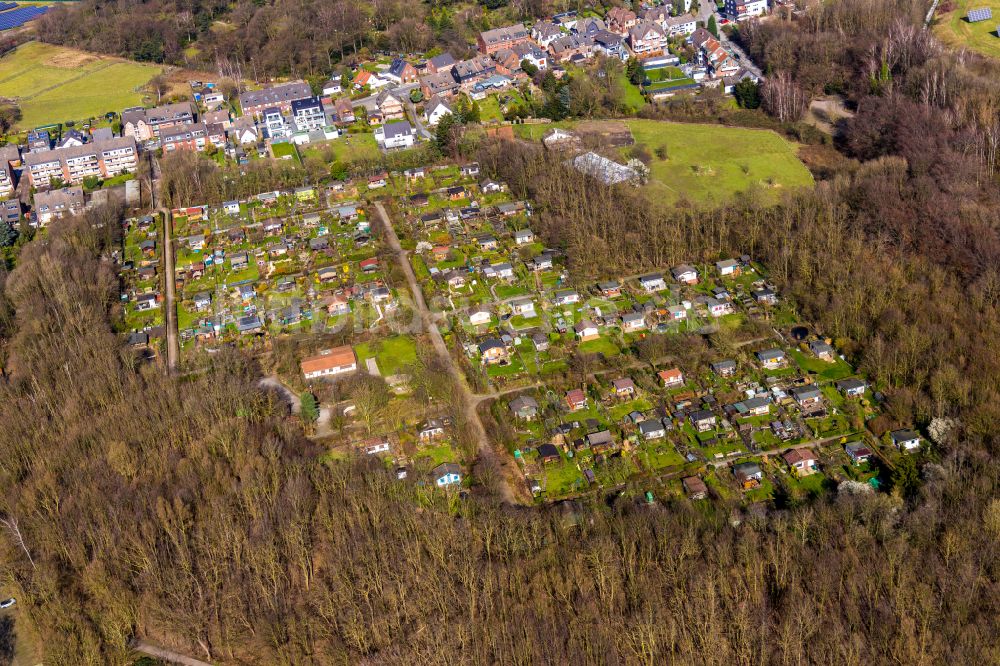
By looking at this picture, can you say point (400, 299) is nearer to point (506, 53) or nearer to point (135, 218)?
point (135, 218)

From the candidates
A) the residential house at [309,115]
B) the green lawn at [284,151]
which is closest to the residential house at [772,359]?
the green lawn at [284,151]

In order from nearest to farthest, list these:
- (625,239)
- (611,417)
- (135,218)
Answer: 1. (611,417)
2. (625,239)
3. (135,218)

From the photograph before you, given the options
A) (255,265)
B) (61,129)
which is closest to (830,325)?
(255,265)

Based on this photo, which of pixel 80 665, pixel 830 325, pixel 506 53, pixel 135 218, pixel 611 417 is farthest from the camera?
pixel 506 53

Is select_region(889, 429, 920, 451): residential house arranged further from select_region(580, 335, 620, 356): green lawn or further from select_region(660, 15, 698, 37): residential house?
select_region(660, 15, 698, 37): residential house

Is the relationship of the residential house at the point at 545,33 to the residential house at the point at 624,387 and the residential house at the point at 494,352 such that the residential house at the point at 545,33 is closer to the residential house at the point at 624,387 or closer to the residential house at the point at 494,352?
the residential house at the point at 494,352

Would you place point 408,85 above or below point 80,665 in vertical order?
above

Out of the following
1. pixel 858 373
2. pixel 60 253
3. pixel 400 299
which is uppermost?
pixel 60 253

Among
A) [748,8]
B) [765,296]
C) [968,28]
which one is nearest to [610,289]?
[765,296]
